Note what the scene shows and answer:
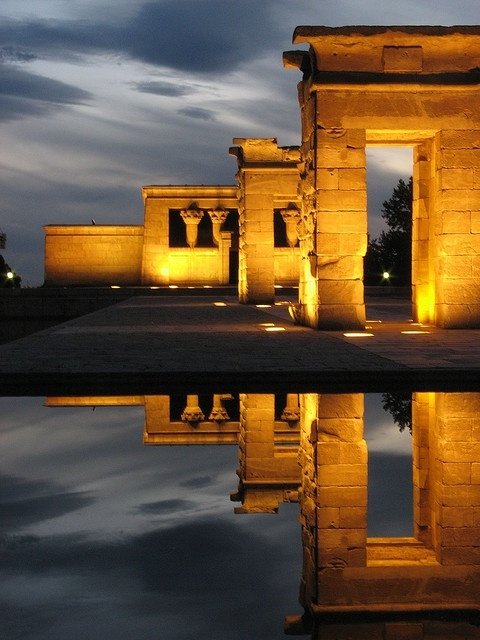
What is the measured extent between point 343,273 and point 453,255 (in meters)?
1.78

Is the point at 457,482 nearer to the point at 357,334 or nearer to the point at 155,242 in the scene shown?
the point at 357,334

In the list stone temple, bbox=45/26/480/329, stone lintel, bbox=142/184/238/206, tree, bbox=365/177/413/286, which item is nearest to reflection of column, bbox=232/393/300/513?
stone temple, bbox=45/26/480/329

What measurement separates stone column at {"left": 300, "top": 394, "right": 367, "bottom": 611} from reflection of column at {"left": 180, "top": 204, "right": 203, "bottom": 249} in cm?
3499

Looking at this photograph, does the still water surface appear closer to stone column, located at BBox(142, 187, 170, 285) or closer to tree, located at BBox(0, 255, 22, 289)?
stone column, located at BBox(142, 187, 170, 285)

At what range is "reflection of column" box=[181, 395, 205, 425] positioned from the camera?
7570 mm

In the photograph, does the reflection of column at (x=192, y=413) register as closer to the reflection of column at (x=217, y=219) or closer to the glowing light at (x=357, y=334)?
the glowing light at (x=357, y=334)

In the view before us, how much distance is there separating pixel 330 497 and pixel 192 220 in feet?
124

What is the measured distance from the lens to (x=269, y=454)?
6.46 m

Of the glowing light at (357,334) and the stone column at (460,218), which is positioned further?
the stone column at (460,218)

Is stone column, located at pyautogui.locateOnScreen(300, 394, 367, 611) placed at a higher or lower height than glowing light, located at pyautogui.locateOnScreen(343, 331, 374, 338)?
lower

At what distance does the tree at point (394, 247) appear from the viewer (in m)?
59.4

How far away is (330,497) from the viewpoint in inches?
203

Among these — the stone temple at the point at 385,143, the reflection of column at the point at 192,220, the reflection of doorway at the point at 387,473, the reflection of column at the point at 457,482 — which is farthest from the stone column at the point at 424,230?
the reflection of column at the point at 192,220

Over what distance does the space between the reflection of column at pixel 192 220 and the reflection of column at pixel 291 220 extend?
3740 millimetres
